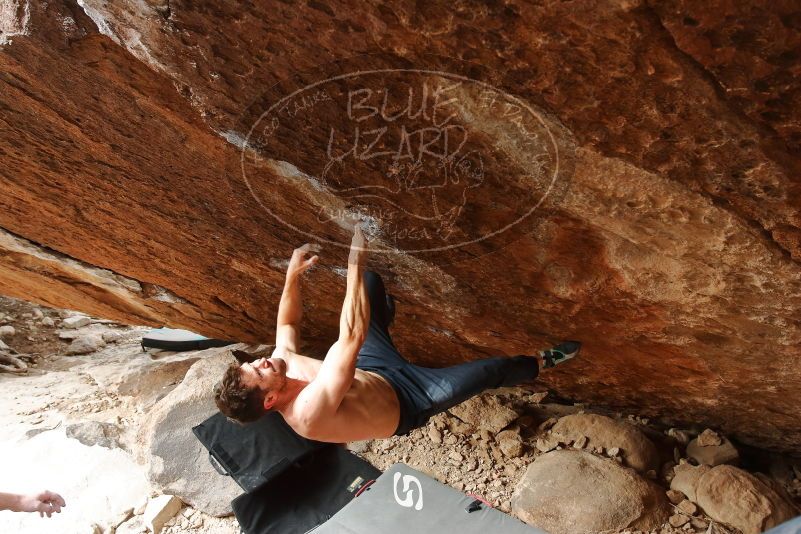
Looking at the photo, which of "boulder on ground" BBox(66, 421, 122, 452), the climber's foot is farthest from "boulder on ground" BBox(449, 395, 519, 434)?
"boulder on ground" BBox(66, 421, 122, 452)

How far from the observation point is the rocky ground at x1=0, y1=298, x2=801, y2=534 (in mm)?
3266

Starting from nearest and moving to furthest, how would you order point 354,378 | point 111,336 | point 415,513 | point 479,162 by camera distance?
point 479,162, point 354,378, point 415,513, point 111,336

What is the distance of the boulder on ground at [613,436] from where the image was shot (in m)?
3.66

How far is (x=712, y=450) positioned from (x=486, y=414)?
143cm

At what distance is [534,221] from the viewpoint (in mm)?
2307

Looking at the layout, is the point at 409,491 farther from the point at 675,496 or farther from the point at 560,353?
the point at 675,496

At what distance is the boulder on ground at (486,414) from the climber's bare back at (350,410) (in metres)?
1.56

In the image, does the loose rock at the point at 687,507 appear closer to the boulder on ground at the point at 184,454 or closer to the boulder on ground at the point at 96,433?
the boulder on ground at the point at 184,454

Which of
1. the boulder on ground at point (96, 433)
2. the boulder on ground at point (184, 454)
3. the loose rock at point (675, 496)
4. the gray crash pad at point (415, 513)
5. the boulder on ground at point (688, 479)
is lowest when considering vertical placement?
the boulder on ground at point (96, 433)

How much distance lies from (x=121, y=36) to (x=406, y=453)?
308 centimetres

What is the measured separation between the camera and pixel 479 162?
2074mm

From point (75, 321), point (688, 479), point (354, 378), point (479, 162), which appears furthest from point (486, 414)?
point (75, 321)

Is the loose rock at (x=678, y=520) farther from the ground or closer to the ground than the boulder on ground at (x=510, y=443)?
farther from the ground

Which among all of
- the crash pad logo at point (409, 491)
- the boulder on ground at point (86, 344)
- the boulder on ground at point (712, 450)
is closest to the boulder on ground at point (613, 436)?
the boulder on ground at point (712, 450)
